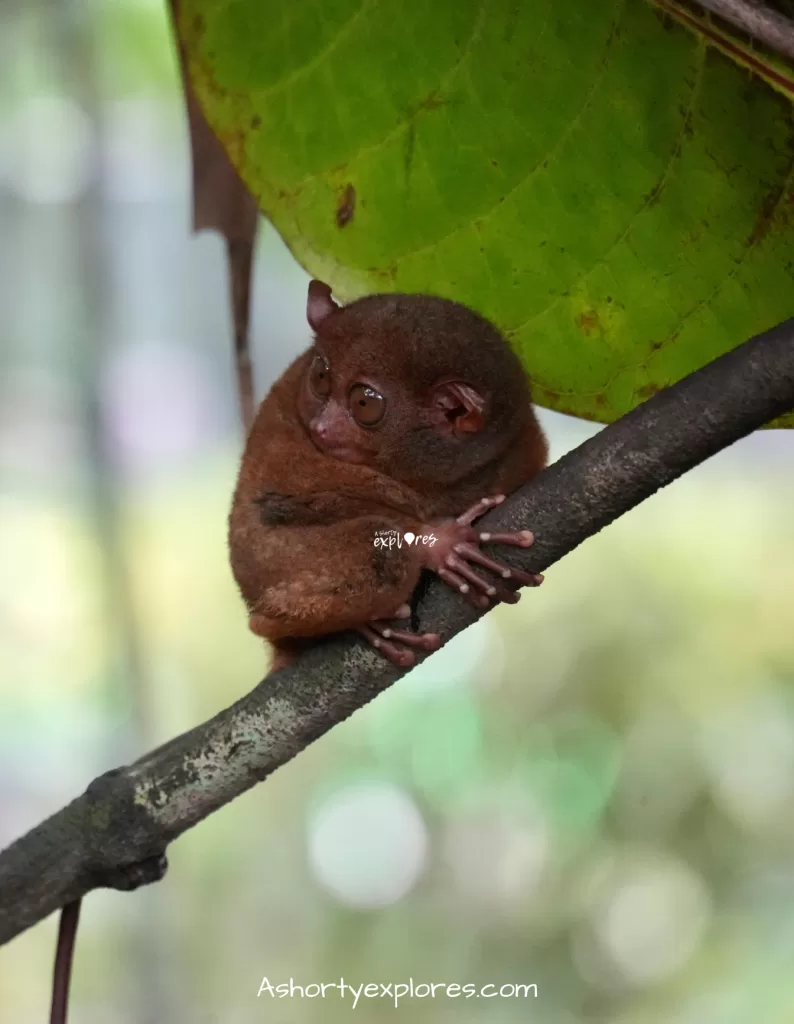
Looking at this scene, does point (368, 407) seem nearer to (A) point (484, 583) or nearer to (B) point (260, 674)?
(A) point (484, 583)

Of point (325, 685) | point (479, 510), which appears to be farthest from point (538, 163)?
point (325, 685)

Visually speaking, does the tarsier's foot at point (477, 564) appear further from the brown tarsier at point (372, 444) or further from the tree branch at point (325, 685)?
the brown tarsier at point (372, 444)

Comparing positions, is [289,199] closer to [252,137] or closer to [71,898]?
[252,137]

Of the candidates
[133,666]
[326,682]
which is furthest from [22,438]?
[326,682]

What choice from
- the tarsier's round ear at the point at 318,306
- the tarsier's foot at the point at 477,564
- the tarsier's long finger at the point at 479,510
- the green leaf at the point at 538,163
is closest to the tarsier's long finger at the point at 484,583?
the tarsier's foot at the point at 477,564

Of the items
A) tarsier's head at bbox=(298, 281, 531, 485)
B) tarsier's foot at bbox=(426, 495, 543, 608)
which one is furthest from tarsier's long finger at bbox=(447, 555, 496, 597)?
tarsier's head at bbox=(298, 281, 531, 485)
